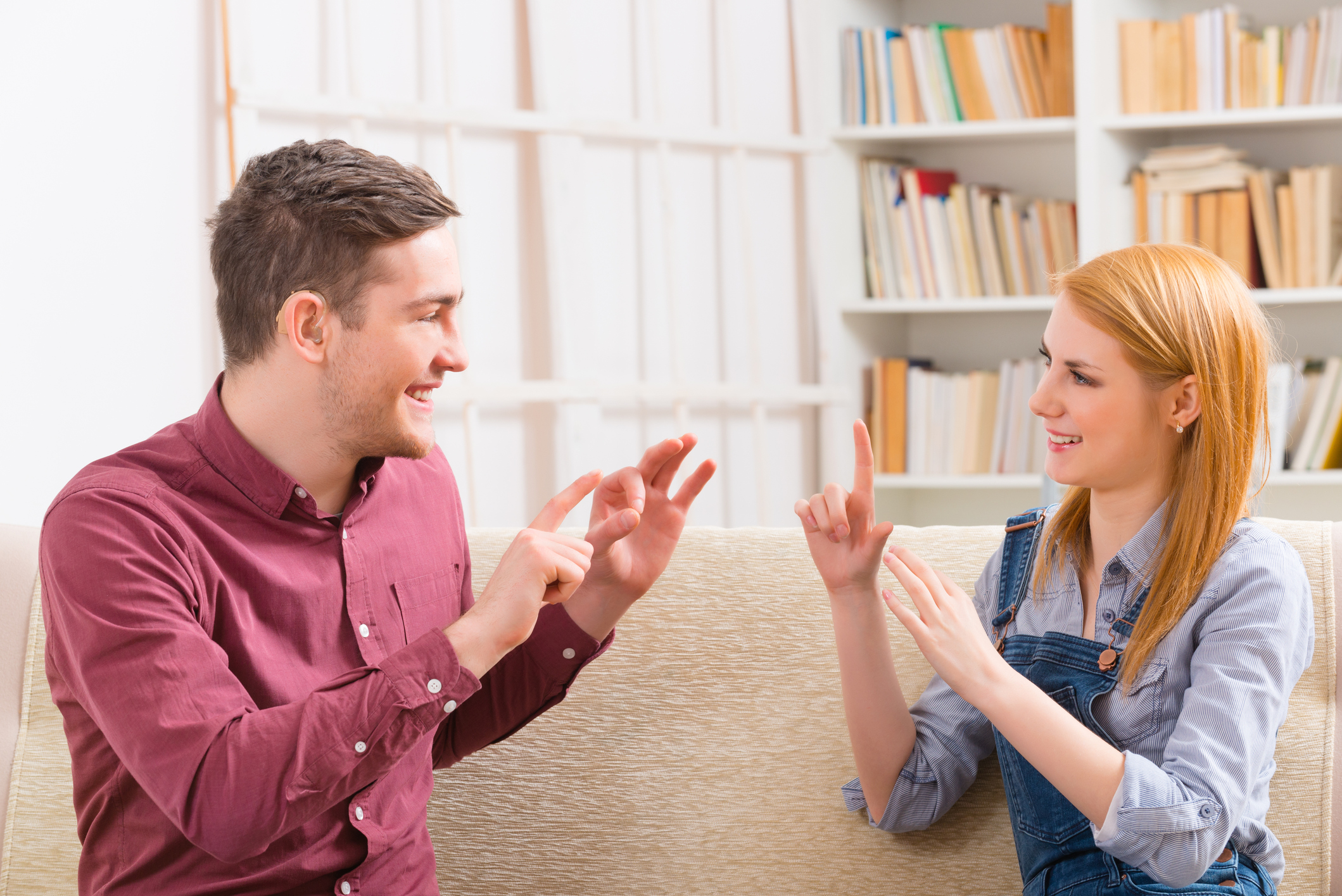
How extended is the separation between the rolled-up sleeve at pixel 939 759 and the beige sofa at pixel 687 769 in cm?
5

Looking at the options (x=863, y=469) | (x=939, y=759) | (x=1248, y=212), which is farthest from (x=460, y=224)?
(x=1248, y=212)

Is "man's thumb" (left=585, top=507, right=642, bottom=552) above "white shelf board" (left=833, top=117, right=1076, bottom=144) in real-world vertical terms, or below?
below

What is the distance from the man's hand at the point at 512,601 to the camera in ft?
3.61

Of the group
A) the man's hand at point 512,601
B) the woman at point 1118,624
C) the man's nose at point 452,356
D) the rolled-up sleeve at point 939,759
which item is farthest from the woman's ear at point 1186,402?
the man's nose at point 452,356

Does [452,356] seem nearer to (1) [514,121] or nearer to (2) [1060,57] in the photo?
(1) [514,121]

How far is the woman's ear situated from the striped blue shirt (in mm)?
98

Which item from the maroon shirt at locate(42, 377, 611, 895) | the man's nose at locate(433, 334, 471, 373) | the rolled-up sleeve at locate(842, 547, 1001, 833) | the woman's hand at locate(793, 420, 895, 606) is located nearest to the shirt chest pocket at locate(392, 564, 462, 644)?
the maroon shirt at locate(42, 377, 611, 895)

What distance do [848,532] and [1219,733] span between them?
1.30 feet

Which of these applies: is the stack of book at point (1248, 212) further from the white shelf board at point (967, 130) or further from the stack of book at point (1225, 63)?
the white shelf board at point (967, 130)

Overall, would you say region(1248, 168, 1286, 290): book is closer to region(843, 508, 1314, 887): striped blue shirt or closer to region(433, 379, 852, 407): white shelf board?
region(433, 379, 852, 407): white shelf board

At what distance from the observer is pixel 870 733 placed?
1311mm

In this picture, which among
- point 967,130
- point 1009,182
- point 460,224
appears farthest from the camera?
point 1009,182

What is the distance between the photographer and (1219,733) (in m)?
1.09

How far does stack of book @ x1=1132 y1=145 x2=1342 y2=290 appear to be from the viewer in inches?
115
